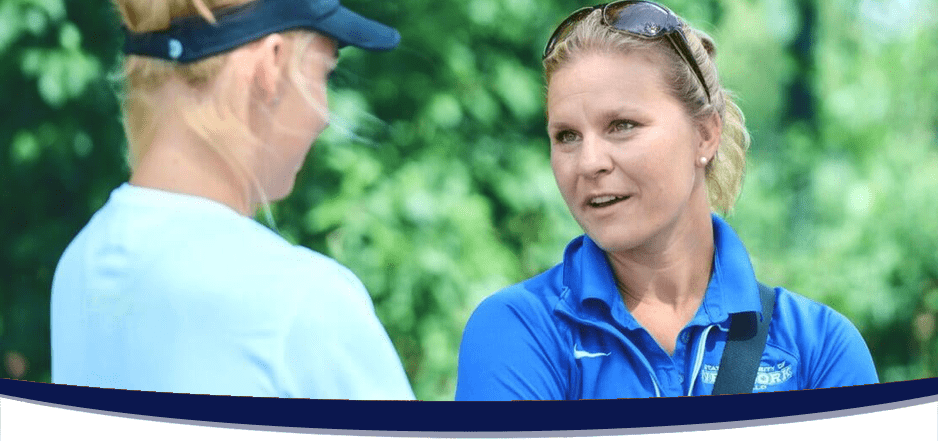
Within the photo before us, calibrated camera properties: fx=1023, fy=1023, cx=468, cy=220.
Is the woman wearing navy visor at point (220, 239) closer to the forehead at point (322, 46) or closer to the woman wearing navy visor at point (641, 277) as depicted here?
the forehead at point (322, 46)

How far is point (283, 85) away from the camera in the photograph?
145cm

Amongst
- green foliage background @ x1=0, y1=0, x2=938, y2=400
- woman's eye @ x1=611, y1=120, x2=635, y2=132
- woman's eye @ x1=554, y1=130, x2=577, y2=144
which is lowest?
green foliage background @ x1=0, y1=0, x2=938, y2=400

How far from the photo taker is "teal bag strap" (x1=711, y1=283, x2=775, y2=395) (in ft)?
4.69

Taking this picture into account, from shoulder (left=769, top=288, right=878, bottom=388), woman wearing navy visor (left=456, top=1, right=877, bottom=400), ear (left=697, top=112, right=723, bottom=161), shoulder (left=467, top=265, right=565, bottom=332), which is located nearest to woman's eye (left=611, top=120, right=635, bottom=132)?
woman wearing navy visor (left=456, top=1, right=877, bottom=400)

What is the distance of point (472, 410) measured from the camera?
5.08 feet

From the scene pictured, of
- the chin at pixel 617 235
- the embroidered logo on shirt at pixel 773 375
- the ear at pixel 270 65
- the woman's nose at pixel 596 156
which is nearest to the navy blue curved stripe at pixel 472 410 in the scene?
the embroidered logo on shirt at pixel 773 375

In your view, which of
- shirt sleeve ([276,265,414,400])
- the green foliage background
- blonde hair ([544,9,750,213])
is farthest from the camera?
the green foliage background

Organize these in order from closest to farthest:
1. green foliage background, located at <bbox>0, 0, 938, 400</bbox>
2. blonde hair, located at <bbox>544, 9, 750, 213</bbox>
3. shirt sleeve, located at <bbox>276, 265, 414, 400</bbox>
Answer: shirt sleeve, located at <bbox>276, 265, 414, 400</bbox>, blonde hair, located at <bbox>544, 9, 750, 213</bbox>, green foliage background, located at <bbox>0, 0, 938, 400</bbox>

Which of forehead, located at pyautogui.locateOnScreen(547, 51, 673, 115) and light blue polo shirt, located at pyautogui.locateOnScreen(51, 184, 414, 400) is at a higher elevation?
forehead, located at pyautogui.locateOnScreen(547, 51, 673, 115)

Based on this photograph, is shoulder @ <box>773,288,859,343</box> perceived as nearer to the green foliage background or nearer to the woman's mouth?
the woman's mouth

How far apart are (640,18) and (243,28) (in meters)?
0.55

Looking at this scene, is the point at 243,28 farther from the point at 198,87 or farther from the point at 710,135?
the point at 710,135

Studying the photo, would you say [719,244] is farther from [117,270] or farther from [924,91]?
[924,91]

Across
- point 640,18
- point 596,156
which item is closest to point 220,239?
point 596,156
